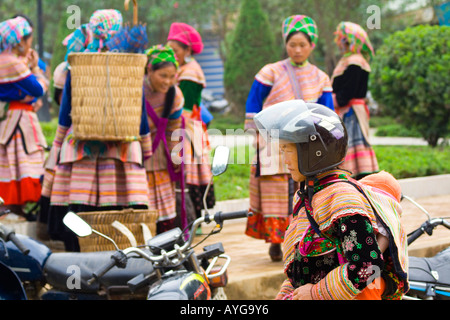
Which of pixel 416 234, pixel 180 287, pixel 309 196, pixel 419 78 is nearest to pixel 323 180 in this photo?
pixel 309 196

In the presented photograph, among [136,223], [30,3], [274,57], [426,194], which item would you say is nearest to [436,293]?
[136,223]

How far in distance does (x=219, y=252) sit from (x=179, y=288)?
0.57m

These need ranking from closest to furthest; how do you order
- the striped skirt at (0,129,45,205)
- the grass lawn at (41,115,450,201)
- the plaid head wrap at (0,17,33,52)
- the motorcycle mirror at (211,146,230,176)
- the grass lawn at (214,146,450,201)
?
the motorcycle mirror at (211,146,230,176)
the plaid head wrap at (0,17,33,52)
the striped skirt at (0,129,45,205)
the grass lawn at (41,115,450,201)
the grass lawn at (214,146,450,201)

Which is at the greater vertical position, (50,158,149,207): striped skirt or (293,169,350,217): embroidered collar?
(293,169,350,217): embroidered collar

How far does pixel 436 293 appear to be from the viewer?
4.04m

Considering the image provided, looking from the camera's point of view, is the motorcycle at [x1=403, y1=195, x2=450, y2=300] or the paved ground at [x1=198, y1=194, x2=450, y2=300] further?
the paved ground at [x1=198, y1=194, x2=450, y2=300]

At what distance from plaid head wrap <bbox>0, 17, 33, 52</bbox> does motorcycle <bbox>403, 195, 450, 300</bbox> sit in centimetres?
414

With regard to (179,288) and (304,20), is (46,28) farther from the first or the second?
(179,288)

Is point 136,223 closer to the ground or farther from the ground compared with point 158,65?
closer to the ground

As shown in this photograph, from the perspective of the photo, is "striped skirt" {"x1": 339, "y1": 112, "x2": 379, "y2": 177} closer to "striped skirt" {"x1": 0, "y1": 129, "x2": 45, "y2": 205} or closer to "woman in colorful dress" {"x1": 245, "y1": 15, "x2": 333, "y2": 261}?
"woman in colorful dress" {"x1": 245, "y1": 15, "x2": 333, "y2": 261}

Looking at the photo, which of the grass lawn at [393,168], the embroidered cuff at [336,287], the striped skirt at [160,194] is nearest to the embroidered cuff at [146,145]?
the striped skirt at [160,194]

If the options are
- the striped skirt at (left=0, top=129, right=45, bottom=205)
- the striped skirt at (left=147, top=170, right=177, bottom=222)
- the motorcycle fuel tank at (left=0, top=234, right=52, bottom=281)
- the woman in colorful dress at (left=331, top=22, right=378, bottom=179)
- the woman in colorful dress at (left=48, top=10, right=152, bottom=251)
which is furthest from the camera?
the woman in colorful dress at (left=331, top=22, right=378, bottom=179)

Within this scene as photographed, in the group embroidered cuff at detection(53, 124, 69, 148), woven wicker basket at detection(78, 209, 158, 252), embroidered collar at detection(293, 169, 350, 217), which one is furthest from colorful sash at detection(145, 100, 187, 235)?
embroidered collar at detection(293, 169, 350, 217)

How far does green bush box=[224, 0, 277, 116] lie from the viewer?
20.3m
